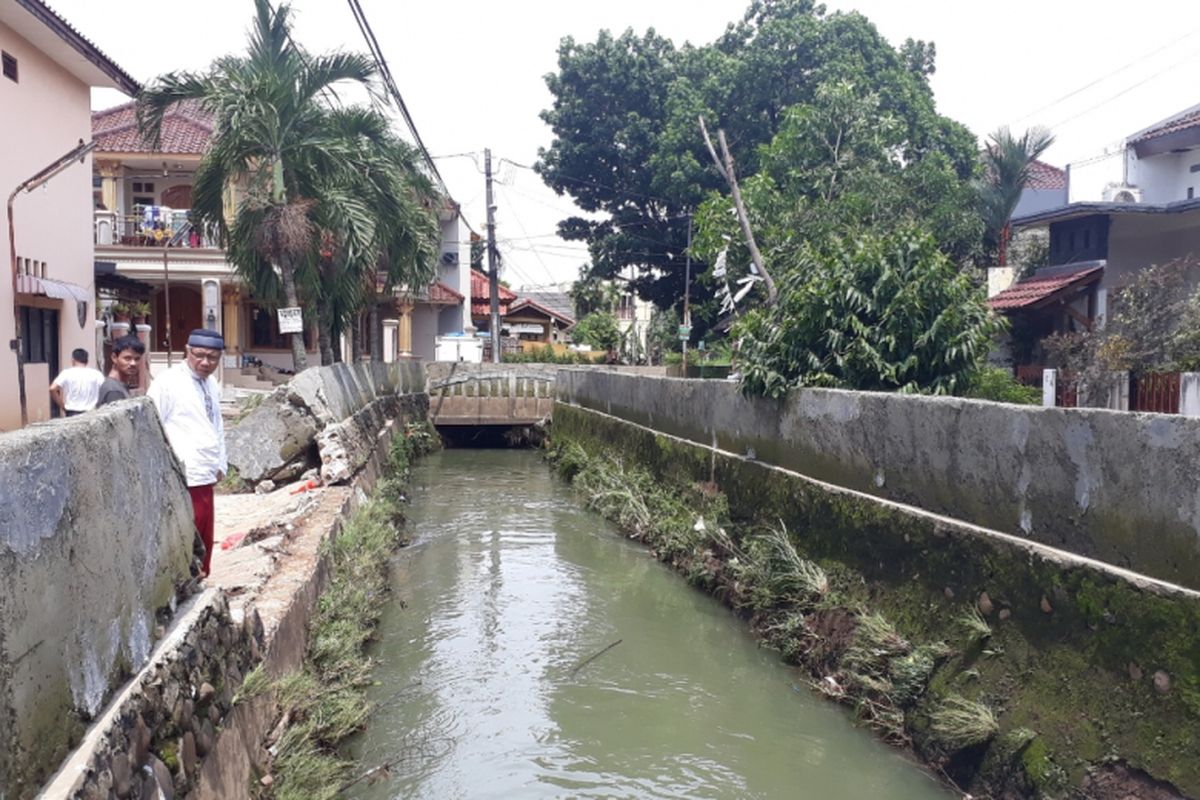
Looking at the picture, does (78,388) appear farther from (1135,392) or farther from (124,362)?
(1135,392)

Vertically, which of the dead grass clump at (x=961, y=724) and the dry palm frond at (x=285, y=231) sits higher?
the dry palm frond at (x=285, y=231)

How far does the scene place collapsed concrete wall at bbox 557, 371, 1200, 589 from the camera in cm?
427

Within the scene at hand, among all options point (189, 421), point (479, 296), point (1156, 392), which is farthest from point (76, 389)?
point (479, 296)

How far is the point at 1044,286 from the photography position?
1562 centimetres

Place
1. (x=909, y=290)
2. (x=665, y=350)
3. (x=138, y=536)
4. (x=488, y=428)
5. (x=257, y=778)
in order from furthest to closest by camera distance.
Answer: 1. (x=665, y=350)
2. (x=488, y=428)
3. (x=909, y=290)
4. (x=257, y=778)
5. (x=138, y=536)

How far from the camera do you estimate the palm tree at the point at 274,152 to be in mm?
14016

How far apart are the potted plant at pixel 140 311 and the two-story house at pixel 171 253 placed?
16 centimetres

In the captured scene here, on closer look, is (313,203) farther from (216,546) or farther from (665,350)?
(665,350)

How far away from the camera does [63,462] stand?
2.81 m

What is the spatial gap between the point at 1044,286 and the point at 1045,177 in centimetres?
1811

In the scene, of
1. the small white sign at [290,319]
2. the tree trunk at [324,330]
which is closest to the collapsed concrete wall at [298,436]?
the small white sign at [290,319]

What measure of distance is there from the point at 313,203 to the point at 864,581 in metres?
10.9

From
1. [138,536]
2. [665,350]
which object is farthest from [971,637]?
[665,350]

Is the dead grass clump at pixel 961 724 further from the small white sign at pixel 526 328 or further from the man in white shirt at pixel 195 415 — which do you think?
the small white sign at pixel 526 328
